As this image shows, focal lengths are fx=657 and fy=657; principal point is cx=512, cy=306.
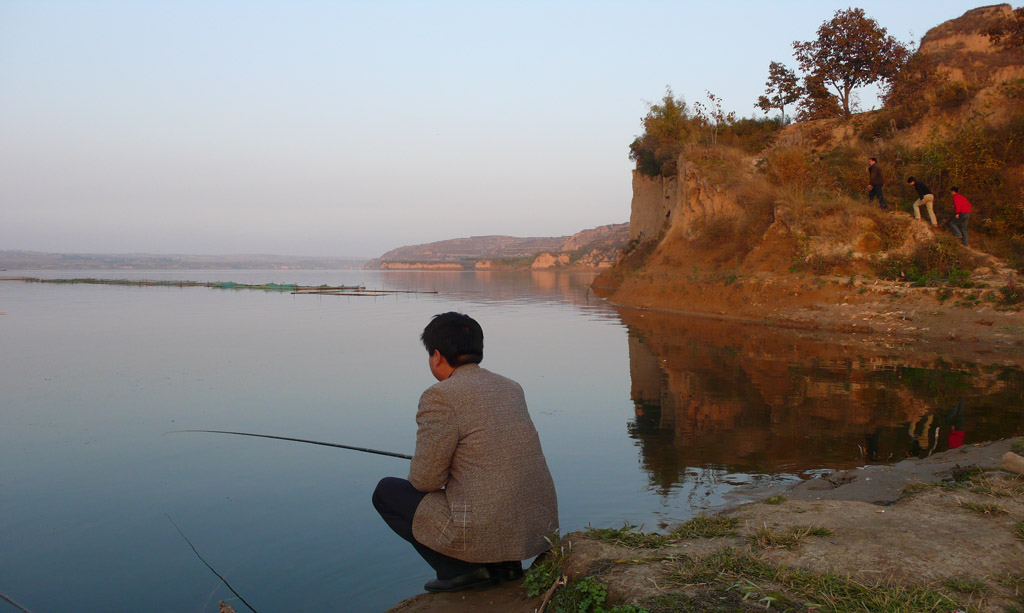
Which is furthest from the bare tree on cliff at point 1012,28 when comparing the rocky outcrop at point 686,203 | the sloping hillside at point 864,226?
the rocky outcrop at point 686,203

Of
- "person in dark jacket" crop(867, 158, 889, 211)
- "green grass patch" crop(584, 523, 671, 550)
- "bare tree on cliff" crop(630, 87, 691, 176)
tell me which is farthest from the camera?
"bare tree on cliff" crop(630, 87, 691, 176)

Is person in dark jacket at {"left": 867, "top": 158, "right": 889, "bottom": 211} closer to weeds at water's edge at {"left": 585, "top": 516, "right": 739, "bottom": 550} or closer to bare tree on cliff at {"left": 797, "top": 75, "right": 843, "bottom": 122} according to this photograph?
bare tree on cliff at {"left": 797, "top": 75, "right": 843, "bottom": 122}

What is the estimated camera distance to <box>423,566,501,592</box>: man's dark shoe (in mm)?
3453

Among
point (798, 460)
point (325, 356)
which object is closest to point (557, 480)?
point (798, 460)

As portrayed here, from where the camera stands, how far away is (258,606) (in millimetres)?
3807

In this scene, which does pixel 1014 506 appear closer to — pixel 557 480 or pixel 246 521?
pixel 557 480

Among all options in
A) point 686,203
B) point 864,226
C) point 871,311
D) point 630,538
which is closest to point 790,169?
point 864,226

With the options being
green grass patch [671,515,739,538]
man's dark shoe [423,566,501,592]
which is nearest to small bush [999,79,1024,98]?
green grass patch [671,515,739,538]

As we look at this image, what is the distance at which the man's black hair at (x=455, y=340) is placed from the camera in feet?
11.1

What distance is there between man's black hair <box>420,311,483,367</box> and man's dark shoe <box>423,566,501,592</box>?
111 centimetres

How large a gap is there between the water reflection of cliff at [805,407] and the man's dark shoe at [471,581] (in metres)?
2.57

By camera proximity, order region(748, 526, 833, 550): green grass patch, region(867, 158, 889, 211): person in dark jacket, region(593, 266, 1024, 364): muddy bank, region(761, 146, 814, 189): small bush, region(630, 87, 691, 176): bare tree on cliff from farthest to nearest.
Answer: region(630, 87, 691, 176): bare tree on cliff
region(761, 146, 814, 189): small bush
region(867, 158, 889, 211): person in dark jacket
region(593, 266, 1024, 364): muddy bank
region(748, 526, 833, 550): green grass patch

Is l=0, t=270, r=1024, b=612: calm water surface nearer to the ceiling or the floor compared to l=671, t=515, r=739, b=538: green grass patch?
nearer to the floor

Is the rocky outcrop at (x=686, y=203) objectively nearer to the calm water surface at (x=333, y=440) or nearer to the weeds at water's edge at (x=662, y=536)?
the calm water surface at (x=333, y=440)
